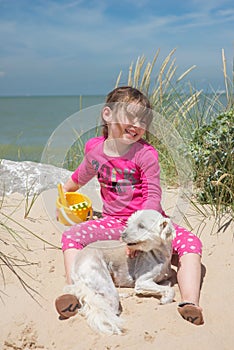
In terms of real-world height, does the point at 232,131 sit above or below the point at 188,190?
above

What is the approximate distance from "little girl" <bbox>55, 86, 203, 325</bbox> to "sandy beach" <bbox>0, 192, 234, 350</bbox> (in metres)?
0.20

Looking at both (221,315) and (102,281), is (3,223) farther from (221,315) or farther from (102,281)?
(221,315)

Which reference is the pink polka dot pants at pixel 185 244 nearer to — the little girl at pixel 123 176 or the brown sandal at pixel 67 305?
the little girl at pixel 123 176

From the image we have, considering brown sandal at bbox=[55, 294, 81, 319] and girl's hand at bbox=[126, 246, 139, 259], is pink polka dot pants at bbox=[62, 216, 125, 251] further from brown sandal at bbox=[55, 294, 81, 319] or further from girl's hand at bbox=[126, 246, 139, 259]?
brown sandal at bbox=[55, 294, 81, 319]

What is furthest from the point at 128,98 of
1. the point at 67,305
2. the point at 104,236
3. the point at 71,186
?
the point at 67,305

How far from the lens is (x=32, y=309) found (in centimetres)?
243

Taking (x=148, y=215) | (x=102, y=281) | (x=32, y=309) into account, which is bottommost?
(x=32, y=309)

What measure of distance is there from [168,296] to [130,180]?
90cm

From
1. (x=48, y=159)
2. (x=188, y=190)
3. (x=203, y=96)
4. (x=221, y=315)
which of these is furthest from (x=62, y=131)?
(x=221, y=315)

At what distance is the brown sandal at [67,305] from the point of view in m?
2.25

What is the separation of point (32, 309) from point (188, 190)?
1922mm

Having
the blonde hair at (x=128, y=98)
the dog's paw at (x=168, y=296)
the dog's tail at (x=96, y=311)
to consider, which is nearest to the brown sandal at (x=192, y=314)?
the dog's paw at (x=168, y=296)

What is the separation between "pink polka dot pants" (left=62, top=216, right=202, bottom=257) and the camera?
107 inches

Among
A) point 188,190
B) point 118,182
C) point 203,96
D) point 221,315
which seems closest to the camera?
point 221,315
